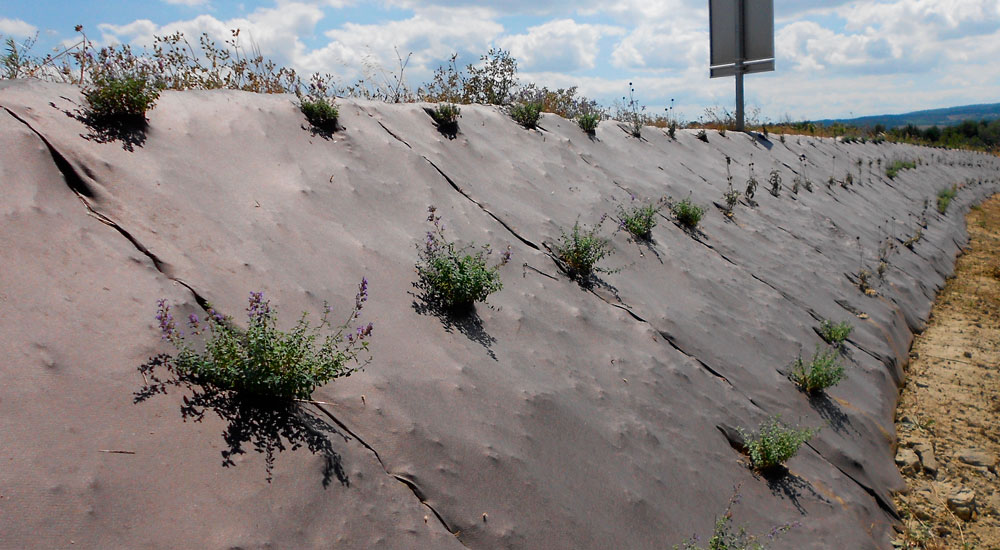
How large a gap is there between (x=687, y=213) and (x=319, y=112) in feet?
14.6

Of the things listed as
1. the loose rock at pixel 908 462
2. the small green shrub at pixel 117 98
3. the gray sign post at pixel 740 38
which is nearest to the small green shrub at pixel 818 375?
the loose rock at pixel 908 462

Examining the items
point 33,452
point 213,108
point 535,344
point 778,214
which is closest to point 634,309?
point 535,344

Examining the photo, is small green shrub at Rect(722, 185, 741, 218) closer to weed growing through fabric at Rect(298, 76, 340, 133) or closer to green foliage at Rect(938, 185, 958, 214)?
weed growing through fabric at Rect(298, 76, 340, 133)

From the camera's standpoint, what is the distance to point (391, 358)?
12.5ft

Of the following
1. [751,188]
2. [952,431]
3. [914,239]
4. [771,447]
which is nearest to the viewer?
[771,447]

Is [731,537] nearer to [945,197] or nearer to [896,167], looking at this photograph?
[896,167]

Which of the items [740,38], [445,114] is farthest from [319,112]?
[740,38]

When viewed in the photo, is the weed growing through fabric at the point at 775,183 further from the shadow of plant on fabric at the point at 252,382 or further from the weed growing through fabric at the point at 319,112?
the shadow of plant on fabric at the point at 252,382

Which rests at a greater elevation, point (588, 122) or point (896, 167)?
point (588, 122)

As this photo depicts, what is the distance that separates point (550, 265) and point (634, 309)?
0.83 metres

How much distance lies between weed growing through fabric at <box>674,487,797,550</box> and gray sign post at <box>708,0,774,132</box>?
452 inches

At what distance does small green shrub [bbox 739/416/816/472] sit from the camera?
4.77 metres

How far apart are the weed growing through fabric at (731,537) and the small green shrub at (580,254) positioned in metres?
2.26

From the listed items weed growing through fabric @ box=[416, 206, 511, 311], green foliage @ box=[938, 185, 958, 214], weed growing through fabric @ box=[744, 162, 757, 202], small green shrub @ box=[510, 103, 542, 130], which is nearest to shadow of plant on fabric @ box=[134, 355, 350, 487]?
weed growing through fabric @ box=[416, 206, 511, 311]
